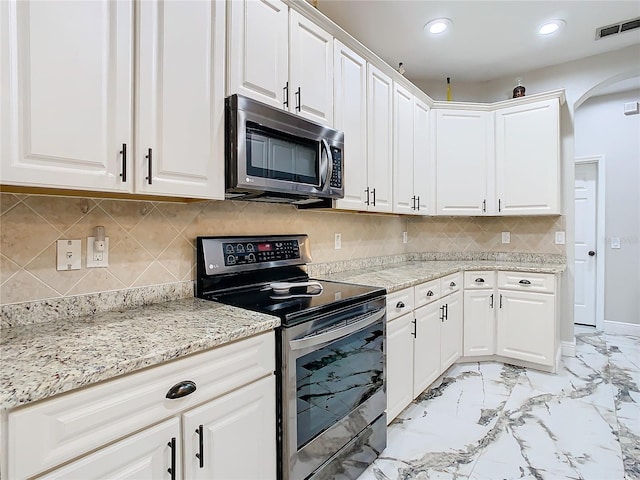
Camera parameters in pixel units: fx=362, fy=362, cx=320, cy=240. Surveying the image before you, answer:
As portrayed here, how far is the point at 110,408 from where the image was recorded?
2.99 ft

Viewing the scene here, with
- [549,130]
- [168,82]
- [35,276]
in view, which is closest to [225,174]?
[168,82]

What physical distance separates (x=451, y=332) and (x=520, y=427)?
2.88 feet

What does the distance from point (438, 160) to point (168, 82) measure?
2678mm

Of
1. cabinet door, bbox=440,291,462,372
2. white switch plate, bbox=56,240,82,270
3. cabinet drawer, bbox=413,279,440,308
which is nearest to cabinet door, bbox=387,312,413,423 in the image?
cabinet drawer, bbox=413,279,440,308

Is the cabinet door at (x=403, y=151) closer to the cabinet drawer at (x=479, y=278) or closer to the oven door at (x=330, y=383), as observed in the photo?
the cabinet drawer at (x=479, y=278)

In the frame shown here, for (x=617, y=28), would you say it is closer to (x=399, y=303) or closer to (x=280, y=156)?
(x=399, y=303)

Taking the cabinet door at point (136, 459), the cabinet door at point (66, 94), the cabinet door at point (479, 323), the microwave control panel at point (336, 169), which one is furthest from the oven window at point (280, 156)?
the cabinet door at point (479, 323)

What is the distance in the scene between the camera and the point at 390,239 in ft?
11.2

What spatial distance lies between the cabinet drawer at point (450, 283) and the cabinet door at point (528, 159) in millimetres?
834

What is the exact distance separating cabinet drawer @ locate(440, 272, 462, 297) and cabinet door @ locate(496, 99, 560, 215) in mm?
834

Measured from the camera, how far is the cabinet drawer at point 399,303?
6.79ft

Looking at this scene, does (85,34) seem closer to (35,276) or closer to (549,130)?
(35,276)

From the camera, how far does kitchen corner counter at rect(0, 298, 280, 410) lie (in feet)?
2.70

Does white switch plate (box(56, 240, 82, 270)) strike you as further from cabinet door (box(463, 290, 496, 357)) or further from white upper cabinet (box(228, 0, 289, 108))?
cabinet door (box(463, 290, 496, 357))
